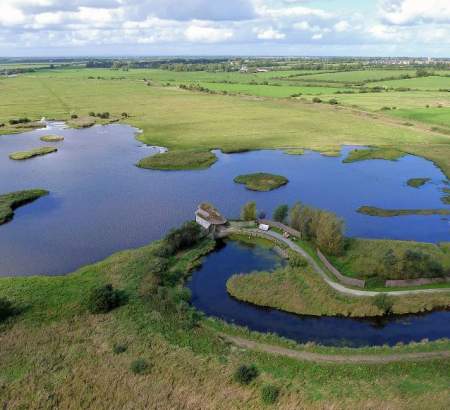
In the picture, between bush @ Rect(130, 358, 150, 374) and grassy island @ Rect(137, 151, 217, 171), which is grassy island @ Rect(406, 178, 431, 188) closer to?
grassy island @ Rect(137, 151, 217, 171)

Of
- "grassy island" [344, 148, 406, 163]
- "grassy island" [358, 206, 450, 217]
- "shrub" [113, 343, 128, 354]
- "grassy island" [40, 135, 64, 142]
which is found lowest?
"shrub" [113, 343, 128, 354]

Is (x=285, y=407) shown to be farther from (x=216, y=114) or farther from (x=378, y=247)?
(x=216, y=114)

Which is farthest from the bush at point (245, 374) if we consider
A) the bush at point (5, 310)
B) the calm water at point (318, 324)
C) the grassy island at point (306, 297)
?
the bush at point (5, 310)

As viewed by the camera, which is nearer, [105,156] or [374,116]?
[105,156]

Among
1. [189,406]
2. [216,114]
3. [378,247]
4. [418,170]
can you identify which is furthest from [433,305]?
[216,114]

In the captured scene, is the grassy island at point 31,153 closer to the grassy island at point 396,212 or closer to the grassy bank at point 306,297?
the grassy bank at point 306,297

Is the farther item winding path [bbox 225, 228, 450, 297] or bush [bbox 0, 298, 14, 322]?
winding path [bbox 225, 228, 450, 297]

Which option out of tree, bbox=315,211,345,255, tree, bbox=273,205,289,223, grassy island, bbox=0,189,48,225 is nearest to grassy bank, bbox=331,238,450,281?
tree, bbox=315,211,345,255
